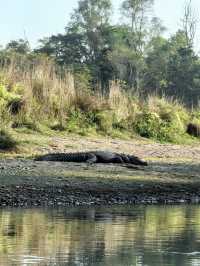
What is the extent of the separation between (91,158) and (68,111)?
6.55m

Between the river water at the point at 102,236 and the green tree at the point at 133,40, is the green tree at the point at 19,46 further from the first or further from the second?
the river water at the point at 102,236

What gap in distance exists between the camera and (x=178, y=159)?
2098 cm

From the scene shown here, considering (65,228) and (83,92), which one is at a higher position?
(83,92)

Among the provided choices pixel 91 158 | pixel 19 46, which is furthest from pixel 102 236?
pixel 19 46

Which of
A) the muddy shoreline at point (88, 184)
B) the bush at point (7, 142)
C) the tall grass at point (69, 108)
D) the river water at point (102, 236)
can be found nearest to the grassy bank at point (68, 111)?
the tall grass at point (69, 108)

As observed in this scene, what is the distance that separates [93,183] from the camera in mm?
14734

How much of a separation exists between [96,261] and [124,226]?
2.90 metres

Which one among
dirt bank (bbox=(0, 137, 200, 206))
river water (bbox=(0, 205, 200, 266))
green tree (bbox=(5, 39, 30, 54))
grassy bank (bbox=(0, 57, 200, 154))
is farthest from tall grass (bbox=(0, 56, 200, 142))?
green tree (bbox=(5, 39, 30, 54))

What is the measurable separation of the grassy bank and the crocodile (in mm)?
2208

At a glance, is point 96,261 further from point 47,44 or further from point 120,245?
point 47,44

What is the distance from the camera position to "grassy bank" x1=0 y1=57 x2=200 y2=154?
73.5 ft

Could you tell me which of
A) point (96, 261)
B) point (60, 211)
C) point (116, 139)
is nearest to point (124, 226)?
point (60, 211)

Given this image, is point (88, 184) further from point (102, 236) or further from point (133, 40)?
point (133, 40)

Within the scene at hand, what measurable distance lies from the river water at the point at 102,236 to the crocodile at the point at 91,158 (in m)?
4.86
